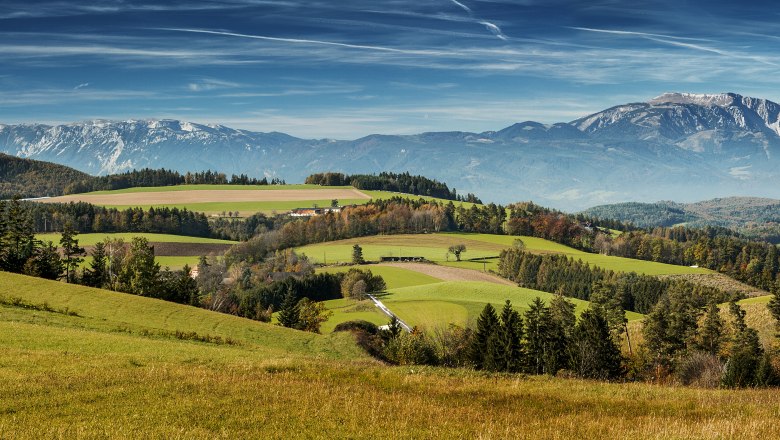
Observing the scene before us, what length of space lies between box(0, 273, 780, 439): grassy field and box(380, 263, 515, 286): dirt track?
114m

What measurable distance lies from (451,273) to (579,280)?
1325 inches

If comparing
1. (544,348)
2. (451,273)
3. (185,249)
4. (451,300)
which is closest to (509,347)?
Answer: (544,348)

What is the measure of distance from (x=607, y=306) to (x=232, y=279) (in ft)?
295

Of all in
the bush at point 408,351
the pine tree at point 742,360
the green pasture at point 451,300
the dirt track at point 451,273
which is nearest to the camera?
the pine tree at point 742,360

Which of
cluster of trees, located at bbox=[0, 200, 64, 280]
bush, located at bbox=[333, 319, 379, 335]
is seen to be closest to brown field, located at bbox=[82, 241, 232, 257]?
cluster of trees, located at bbox=[0, 200, 64, 280]

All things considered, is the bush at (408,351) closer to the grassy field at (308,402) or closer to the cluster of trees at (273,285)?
the grassy field at (308,402)

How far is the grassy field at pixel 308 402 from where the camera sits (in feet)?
48.9

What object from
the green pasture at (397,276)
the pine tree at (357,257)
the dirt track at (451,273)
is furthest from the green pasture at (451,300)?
the pine tree at (357,257)

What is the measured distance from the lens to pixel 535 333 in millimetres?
73312

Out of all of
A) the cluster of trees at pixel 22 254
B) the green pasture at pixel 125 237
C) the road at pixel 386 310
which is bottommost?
the road at pixel 386 310

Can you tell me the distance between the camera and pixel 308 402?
18.0 metres

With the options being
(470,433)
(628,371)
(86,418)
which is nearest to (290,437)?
(470,433)

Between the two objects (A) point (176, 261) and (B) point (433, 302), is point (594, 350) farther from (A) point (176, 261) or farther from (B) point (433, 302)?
(A) point (176, 261)

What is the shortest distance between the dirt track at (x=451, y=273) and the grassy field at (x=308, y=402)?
114147 mm
